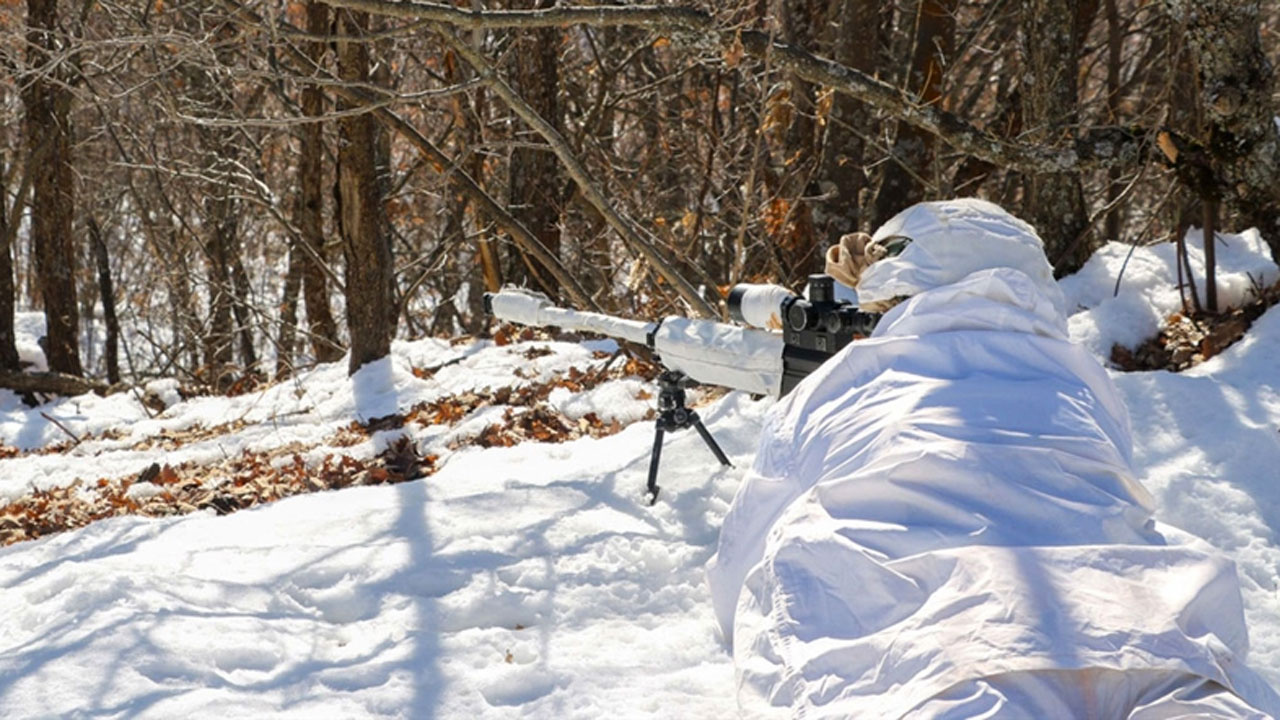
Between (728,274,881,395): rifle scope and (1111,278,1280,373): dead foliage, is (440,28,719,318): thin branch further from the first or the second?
(728,274,881,395): rifle scope

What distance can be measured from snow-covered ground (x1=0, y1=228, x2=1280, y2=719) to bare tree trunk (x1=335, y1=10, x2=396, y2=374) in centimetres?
287

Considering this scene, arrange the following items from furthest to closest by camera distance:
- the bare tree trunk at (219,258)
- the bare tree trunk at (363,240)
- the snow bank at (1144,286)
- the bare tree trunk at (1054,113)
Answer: the bare tree trunk at (219,258) → the bare tree trunk at (363,240) → the bare tree trunk at (1054,113) → the snow bank at (1144,286)

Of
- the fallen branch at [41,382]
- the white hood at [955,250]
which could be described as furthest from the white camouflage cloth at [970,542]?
the fallen branch at [41,382]

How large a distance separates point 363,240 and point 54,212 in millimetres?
5305

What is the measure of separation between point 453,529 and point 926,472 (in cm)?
198

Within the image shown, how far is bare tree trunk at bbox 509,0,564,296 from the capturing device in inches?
353

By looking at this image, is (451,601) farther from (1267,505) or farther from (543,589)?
(1267,505)

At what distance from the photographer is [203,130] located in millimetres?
12836

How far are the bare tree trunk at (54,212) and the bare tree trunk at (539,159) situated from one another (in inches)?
192

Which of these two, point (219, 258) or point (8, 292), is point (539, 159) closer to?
point (8, 292)

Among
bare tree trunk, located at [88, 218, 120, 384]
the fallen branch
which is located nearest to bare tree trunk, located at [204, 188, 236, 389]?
bare tree trunk, located at [88, 218, 120, 384]

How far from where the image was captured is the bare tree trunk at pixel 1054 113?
577 centimetres

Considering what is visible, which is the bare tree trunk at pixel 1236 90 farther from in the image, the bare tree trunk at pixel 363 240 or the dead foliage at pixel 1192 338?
the bare tree trunk at pixel 363 240

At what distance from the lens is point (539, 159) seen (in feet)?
30.6
